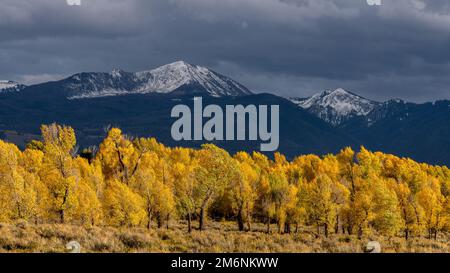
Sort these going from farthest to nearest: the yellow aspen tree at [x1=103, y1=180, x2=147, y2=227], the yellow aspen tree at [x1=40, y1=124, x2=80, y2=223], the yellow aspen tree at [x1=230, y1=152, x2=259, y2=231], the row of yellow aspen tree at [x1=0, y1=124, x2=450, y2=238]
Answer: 1. the yellow aspen tree at [x1=230, y1=152, x2=259, y2=231]
2. the yellow aspen tree at [x1=103, y1=180, x2=147, y2=227]
3. the row of yellow aspen tree at [x1=0, y1=124, x2=450, y2=238]
4. the yellow aspen tree at [x1=40, y1=124, x2=80, y2=223]

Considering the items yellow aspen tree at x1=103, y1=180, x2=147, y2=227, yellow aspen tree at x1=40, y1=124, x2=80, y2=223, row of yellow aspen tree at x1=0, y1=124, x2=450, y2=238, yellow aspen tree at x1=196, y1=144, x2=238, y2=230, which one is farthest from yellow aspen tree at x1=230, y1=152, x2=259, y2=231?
yellow aspen tree at x1=40, y1=124, x2=80, y2=223

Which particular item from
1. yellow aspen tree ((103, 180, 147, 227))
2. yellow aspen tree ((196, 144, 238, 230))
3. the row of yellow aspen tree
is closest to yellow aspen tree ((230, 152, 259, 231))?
the row of yellow aspen tree

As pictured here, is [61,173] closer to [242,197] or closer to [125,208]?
[125,208]

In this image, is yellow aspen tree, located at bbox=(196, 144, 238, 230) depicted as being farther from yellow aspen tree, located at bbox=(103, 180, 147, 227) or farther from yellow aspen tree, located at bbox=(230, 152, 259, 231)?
yellow aspen tree, located at bbox=(103, 180, 147, 227)

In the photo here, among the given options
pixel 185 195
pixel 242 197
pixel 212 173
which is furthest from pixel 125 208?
pixel 242 197

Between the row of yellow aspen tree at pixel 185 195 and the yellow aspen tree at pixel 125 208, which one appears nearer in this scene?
the row of yellow aspen tree at pixel 185 195

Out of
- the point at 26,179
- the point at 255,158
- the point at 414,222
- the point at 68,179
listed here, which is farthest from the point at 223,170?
the point at 255,158

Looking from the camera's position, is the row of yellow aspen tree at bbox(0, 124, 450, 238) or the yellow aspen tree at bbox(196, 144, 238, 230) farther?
the yellow aspen tree at bbox(196, 144, 238, 230)

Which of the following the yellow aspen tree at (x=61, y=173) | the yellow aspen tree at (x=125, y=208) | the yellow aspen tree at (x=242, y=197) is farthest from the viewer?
the yellow aspen tree at (x=242, y=197)

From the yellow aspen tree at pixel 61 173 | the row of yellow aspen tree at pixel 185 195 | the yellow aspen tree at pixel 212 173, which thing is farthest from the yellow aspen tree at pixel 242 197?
the yellow aspen tree at pixel 61 173

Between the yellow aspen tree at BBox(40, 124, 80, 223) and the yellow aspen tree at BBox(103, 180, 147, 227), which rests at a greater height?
the yellow aspen tree at BBox(40, 124, 80, 223)

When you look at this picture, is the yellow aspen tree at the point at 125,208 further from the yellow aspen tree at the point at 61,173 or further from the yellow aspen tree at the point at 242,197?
the yellow aspen tree at the point at 242,197

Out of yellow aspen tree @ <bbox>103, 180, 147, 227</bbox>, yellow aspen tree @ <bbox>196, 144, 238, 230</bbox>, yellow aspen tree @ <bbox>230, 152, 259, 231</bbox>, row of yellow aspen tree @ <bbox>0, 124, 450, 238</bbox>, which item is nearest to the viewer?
row of yellow aspen tree @ <bbox>0, 124, 450, 238</bbox>

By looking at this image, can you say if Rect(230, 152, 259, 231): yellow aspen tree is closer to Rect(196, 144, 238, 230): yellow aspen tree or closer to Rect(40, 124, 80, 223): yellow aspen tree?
Rect(196, 144, 238, 230): yellow aspen tree
